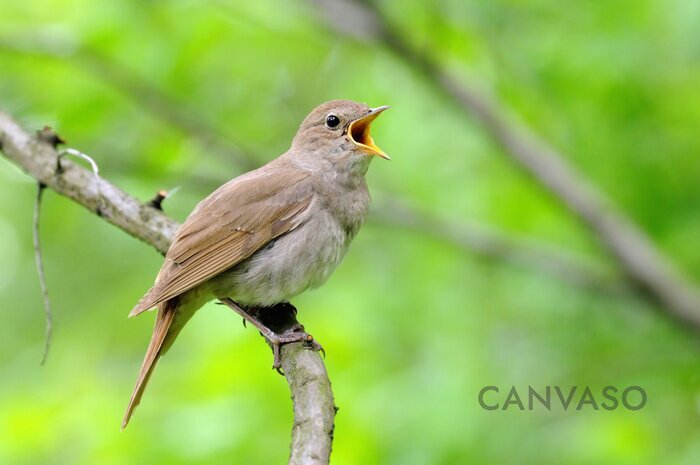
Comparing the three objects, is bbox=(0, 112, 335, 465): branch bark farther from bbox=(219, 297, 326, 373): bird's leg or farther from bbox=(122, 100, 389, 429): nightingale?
bbox=(122, 100, 389, 429): nightingale

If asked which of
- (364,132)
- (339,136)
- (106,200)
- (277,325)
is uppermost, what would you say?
(364,132)

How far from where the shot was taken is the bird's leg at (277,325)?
4367 mm

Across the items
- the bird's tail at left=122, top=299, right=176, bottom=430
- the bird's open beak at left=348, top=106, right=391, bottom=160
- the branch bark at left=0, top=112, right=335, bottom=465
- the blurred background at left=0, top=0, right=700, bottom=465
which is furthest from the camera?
the bird's open beak at left=348, top=106, right=391, bottom=160

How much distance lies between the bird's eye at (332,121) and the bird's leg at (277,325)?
3.96 feet

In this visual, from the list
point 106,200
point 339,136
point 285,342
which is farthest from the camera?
point 339,136

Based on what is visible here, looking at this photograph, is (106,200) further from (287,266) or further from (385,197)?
(385,197)

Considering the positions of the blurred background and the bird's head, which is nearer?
the blurred background

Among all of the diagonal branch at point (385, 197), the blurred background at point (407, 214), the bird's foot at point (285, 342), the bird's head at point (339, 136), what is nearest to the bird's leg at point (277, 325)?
the bird's foot at point (285, 342)

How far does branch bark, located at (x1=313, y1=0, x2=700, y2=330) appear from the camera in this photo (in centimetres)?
663

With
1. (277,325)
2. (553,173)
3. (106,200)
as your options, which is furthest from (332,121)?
(553,173)

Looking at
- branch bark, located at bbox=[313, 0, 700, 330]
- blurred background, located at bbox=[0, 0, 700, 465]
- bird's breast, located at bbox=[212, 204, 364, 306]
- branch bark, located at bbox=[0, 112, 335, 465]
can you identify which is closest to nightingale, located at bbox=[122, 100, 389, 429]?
bird's breast, located at bbox=[212, 204, 364, 306]

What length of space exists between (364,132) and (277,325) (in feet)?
4.95

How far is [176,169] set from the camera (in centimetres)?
718

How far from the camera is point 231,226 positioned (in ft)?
16.9
